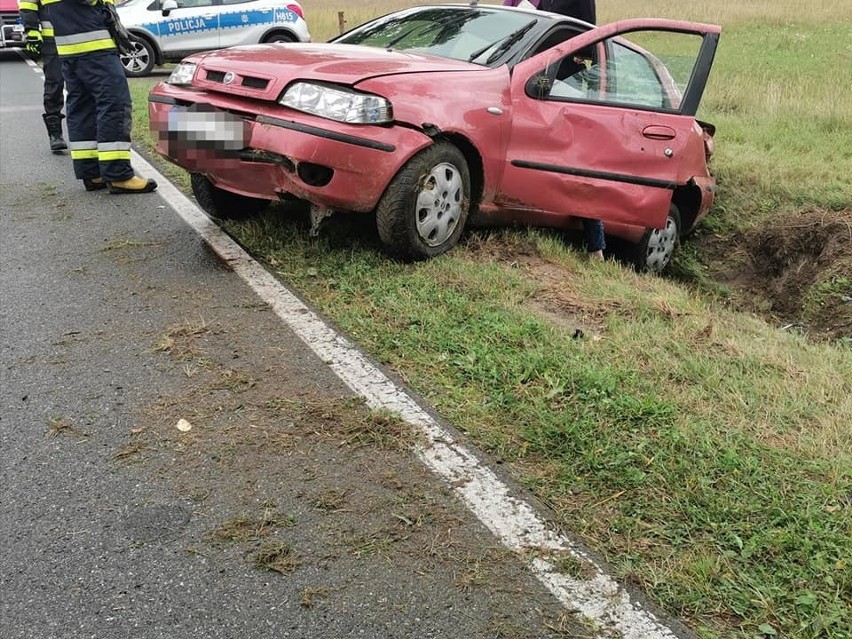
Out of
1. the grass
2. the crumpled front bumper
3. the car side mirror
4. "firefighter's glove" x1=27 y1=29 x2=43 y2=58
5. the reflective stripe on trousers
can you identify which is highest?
the car side mirror

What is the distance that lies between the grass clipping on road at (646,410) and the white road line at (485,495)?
0.08 meters

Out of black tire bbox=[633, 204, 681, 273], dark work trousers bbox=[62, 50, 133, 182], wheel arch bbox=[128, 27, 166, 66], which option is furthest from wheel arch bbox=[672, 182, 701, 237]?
wheel arch bbox=[128, 27, 166, 66]

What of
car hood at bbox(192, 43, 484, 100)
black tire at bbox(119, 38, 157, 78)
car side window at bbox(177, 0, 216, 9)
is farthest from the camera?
car side window at bbox(177, 0, 216, 9)

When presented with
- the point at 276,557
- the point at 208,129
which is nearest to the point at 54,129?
the point at 208,129

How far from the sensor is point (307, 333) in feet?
11.9

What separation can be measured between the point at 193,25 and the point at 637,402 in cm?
1330

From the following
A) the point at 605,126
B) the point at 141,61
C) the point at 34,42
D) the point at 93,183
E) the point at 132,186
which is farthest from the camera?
the point at 141,61

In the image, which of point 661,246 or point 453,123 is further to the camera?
point 661,246

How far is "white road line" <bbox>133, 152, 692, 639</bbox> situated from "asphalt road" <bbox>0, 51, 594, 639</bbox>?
0.05 metres

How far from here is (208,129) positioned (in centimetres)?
416

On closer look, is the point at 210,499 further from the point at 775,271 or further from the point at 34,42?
the point at 34,42

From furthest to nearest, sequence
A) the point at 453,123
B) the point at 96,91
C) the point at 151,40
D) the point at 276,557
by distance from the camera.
A: 1. the point at 151,40
2. the point at 96,91
3. the point at 453,123
4. the point at 276,557

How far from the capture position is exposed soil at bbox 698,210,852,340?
5.06 m

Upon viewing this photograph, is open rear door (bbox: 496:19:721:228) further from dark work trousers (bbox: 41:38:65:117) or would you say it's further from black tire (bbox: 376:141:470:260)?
dark work trousers (bbox: 41:38:65:117)
